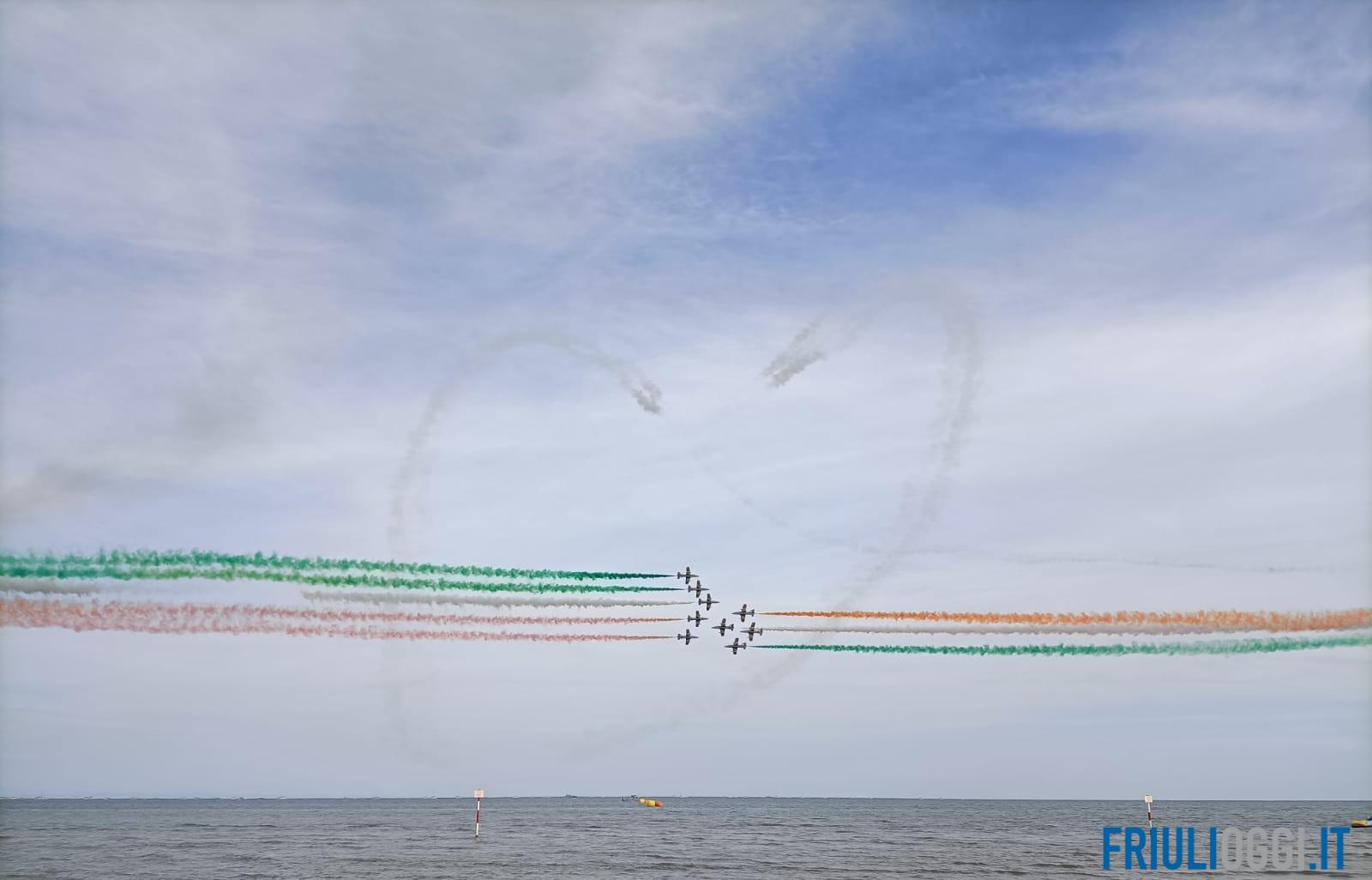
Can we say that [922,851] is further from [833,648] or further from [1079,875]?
[833,648]

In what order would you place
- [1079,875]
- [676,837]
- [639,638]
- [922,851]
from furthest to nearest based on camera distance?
[676,837], [922,851], [639,638], [1079,875]

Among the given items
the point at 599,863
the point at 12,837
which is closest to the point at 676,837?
the point at 599,863

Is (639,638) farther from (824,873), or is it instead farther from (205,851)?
(205,851)

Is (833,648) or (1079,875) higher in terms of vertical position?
(833,648)

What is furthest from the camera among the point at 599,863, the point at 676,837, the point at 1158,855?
the point at 676,837

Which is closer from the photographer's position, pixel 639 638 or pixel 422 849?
pixel 639 638

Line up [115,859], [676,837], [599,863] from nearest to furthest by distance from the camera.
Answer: [599,863] → [115,859] → [676,837]

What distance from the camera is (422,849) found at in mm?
135000

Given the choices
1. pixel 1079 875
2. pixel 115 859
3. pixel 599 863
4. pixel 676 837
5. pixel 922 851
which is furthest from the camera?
pixel 676 837

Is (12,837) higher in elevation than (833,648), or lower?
lower

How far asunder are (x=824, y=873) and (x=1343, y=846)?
261ft


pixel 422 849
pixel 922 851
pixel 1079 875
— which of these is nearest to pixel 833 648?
pixel 1079 875

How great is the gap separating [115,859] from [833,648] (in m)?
81.9

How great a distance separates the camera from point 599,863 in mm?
112250
